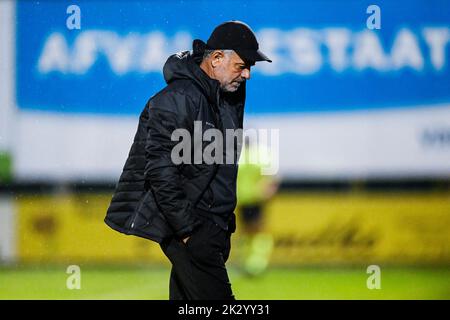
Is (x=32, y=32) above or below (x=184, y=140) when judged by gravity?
above

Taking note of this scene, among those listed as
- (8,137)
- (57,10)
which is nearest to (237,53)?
(57,10)

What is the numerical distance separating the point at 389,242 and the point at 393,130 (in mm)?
876

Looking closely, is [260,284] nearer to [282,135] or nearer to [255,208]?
[255,208]

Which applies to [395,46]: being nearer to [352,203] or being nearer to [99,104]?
[352,203]

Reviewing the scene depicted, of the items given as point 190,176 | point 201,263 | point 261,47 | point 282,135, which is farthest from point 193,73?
point 282,135

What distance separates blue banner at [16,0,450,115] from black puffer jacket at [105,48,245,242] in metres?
2.79

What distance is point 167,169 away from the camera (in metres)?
3.48

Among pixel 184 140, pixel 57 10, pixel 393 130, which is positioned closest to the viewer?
pixel 184 140

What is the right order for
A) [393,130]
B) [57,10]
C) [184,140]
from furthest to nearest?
1. [393,130]
2. [57,10]
3. [184,140]

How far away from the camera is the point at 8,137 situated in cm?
675

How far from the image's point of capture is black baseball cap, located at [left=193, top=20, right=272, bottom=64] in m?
3.70

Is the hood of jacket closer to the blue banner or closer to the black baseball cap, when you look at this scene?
the black baseball cap

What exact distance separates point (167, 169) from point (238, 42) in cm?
65

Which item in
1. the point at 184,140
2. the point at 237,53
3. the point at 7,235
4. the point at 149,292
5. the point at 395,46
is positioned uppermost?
the point at 395,46
